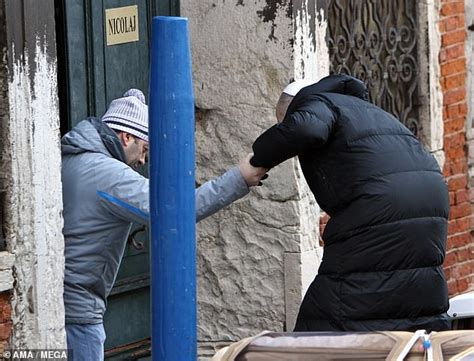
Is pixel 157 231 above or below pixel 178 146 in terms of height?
below

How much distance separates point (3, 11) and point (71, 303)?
1.22m

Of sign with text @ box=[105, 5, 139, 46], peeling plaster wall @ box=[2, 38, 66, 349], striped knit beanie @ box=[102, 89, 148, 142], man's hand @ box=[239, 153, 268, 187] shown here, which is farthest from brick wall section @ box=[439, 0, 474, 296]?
man's hand @ box=[239, 153, 268, 187]

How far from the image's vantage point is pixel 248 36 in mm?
7250

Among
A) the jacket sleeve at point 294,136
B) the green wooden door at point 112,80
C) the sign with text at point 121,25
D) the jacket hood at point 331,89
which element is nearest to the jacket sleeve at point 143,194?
the jacket sleeve at point 294,136

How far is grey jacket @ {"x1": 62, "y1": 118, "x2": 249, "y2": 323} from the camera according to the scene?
518 cm

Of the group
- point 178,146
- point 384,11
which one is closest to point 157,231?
point 178,146

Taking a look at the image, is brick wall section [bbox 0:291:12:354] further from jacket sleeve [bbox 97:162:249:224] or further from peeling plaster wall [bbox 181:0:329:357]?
peeling plaster wall [bbox 181:0:329:357]

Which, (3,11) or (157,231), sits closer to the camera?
(157,231)

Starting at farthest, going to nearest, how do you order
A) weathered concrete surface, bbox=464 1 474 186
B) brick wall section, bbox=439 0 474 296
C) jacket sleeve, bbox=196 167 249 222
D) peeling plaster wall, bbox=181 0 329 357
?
weathered concrete surface, bbox=464 1 474 186, brick wall section, bbox=439 0 474 296, peeling plaster wall, bbox=181 0 329 357, jacket sleeve, bbox=196 167 249 222

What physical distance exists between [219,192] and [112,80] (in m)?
2.16

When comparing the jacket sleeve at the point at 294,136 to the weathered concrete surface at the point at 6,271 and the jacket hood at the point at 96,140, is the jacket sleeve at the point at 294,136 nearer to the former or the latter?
the jacket hood at the point at 96,140

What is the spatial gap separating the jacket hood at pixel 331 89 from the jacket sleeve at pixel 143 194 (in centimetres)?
51

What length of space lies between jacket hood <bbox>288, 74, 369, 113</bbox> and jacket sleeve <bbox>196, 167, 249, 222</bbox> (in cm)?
53

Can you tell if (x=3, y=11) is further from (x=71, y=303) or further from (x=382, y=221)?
(x=382, y=221)
